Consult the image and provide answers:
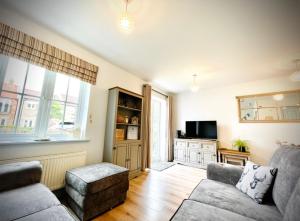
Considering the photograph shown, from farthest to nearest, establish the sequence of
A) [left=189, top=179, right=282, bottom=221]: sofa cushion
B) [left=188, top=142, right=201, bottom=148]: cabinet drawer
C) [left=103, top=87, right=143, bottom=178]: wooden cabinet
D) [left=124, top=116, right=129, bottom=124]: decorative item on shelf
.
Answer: [left=188, top=142, right=201, bottom=148]: cabinet drawer → [left=124, top=116, right=129, bottom=124]: decorative item on shelf → [left=103, top=87, right=143, bottom=178]: wooden cabinet → [left=189, top=179, right=282, bottom=221]: sofa cushion

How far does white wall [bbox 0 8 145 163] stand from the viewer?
5.55ft

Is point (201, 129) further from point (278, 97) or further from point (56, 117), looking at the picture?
point (56, 117)

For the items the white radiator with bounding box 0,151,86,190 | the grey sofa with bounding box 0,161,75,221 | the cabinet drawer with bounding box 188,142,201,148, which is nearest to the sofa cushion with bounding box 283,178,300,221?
the grey sofa with bounding box 0,161,75,221

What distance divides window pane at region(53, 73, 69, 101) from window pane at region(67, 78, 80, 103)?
7cm

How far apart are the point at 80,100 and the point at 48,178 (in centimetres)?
130

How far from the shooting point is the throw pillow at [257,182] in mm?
1214

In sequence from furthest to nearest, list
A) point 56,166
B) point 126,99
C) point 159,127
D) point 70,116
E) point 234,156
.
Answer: point 159,127 → point 234,156 → point 126,99 → point 70,116 → point 56,166

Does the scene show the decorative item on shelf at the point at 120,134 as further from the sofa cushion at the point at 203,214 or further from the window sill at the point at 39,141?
the sofa cushion at the point at 203,214

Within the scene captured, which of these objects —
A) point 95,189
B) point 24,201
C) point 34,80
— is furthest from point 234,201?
point 34,80

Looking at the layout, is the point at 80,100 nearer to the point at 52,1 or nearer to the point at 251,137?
the point at 52,1

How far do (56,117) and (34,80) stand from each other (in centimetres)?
62

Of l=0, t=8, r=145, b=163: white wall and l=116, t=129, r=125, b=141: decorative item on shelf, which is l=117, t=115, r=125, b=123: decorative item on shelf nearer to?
l=116, t=129, r=125, b=141: decorative item on shelf

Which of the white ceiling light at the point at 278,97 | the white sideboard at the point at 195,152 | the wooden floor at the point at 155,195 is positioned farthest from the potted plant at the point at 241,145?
the white ceiling light at the point at 278,97

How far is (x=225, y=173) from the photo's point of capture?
170cm
